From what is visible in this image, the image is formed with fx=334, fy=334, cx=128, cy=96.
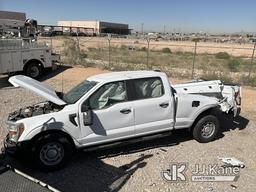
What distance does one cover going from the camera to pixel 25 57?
16953 millimetres

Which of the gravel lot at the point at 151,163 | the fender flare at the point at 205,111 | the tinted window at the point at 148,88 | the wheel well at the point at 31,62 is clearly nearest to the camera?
the gravel lot at the point at 151,163

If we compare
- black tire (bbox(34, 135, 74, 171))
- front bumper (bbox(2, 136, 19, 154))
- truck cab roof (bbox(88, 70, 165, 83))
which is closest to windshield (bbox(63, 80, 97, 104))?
truck cab roof (bbox(88, 70, 165, 83))

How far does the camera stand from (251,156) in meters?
6.99

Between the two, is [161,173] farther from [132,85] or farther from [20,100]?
[20,100]

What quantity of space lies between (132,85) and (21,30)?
1392cm

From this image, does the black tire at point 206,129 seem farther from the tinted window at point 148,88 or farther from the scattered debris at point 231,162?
the tinted window at point 148,88

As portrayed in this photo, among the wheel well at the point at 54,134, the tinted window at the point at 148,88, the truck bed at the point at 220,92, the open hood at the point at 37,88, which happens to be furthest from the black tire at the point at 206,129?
the open hood at the point at 37,88

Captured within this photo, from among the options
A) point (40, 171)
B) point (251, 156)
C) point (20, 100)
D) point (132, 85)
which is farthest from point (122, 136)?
point (20, 100)

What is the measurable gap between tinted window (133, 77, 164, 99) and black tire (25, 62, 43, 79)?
462 inches

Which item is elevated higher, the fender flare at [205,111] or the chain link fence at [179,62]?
the fender flare at [205,111]

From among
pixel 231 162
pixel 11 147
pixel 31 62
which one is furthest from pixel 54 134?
pixel 31 62

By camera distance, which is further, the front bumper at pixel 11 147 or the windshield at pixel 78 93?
the windshield at pixel 78 93

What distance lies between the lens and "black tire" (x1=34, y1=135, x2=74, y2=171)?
600 centimetres

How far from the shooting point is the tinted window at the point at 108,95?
21.0 feet
